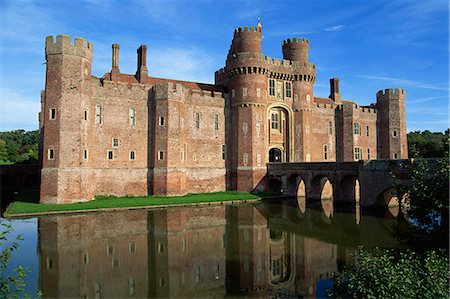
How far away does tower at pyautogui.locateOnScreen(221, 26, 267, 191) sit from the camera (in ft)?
121

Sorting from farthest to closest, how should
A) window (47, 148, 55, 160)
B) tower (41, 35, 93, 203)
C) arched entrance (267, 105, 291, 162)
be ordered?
1. arched entrance (267, 105, 291, 162)
2. window (47, 148, 55, 160)
3. tower (41, 35, 93, 203)

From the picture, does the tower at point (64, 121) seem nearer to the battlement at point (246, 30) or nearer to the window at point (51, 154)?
the window at point (51, 154)

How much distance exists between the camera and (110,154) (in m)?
32.5

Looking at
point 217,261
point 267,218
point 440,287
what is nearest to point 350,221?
point 267,218

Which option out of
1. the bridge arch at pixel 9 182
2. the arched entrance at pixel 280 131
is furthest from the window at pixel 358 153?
the bridge arch at pixel 9 182

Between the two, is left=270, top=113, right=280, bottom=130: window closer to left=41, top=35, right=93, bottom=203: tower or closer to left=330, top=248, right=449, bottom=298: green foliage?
left=41, top=35, right=93, bottom=203: tower

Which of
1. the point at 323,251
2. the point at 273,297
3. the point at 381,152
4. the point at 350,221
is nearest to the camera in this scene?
the point at 273,297

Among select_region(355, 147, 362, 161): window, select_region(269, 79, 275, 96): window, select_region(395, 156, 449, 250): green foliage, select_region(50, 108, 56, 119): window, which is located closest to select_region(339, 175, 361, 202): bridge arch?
select_region(355, 147, 362, 161): window

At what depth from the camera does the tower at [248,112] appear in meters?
36.9

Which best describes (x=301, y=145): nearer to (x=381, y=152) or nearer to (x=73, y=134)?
(x=381, y=152)

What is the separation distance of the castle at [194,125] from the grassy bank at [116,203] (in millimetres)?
1405

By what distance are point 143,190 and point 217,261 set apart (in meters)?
20.2

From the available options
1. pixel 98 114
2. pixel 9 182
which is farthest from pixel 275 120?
pixel 9 182

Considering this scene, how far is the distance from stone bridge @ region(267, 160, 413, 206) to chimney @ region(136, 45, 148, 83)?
16654 millimetres
